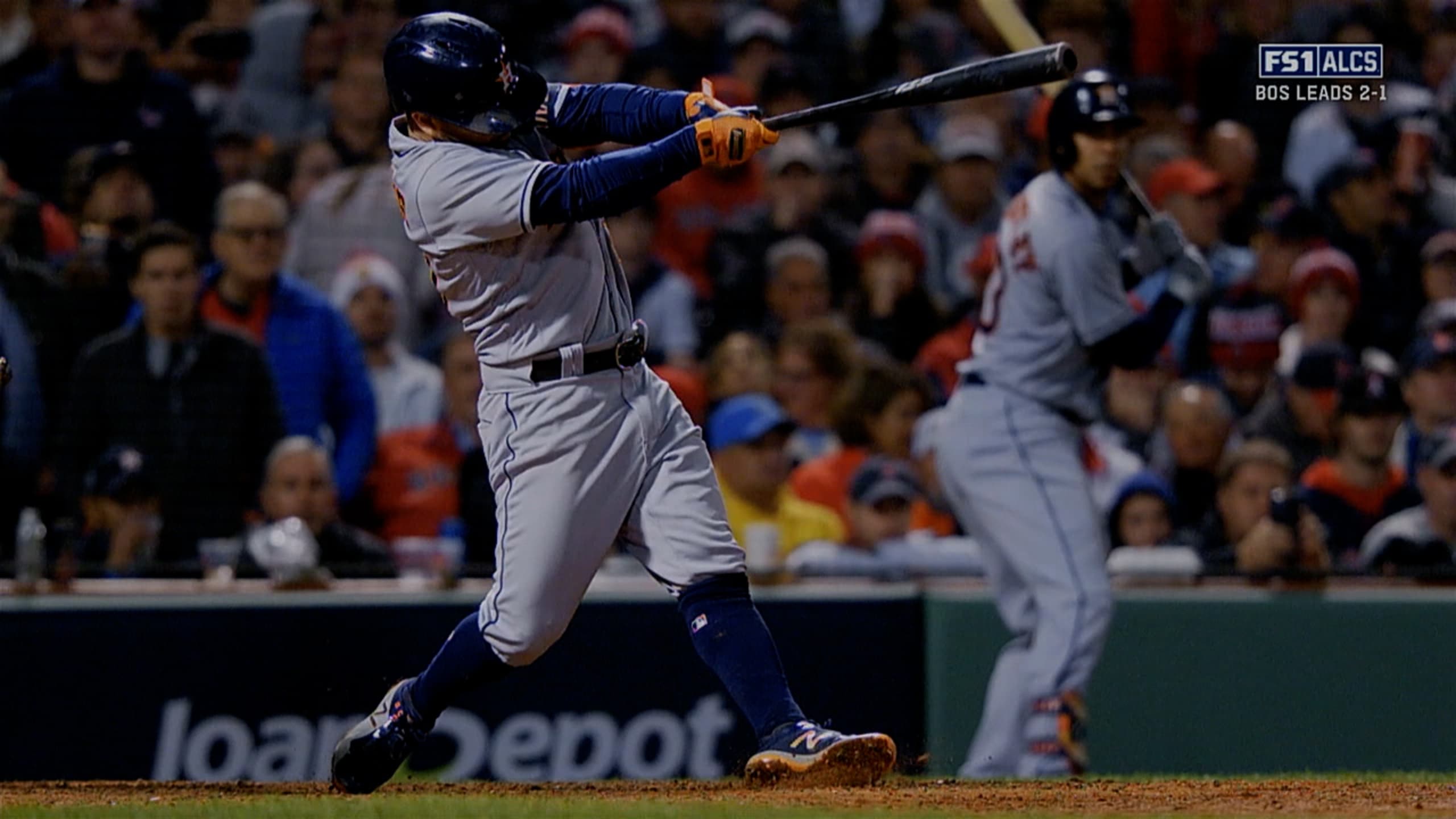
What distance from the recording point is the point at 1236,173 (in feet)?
29.7

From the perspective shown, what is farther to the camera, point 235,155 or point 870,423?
point 235,155

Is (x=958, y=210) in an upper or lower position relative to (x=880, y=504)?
upper

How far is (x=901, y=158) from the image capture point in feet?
29.6

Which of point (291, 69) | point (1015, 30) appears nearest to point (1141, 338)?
point (1015, 30)

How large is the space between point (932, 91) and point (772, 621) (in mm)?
2465

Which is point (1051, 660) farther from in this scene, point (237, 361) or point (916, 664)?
Answer: point (237, 361)

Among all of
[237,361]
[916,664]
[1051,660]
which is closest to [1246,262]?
[916,664]

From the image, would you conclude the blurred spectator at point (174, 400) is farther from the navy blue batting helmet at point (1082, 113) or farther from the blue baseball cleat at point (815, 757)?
the blue baseball cleat at point (815, 757)

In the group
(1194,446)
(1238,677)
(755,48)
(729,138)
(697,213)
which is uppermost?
(755,48)

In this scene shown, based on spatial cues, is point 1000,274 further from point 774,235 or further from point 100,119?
point 100,119

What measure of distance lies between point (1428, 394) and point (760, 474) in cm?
244

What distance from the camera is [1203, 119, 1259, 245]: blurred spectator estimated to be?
8.87 m

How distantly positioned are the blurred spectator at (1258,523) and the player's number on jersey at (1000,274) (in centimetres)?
120

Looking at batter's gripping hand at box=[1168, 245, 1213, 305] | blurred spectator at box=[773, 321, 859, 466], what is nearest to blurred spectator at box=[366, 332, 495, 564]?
blurred spectator at box=[773, 321, 859, 466]
